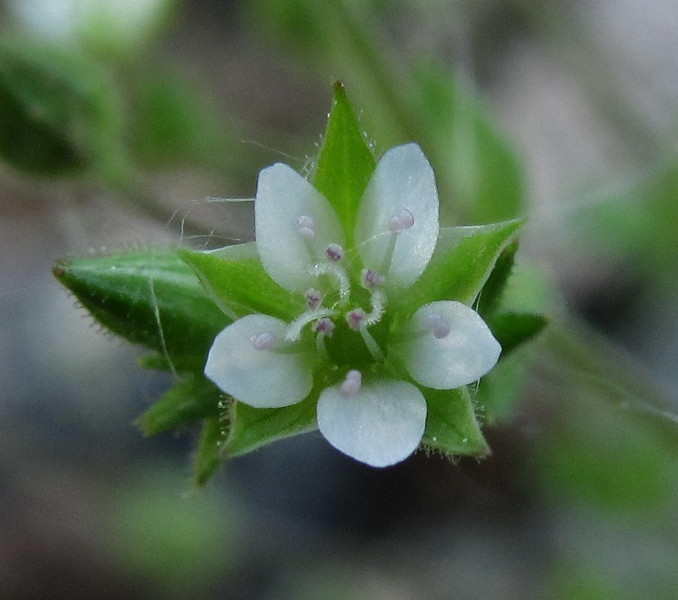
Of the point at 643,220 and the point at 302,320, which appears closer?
the point at 302,320

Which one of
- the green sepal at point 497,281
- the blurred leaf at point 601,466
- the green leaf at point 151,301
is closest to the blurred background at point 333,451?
the blurred leaf at point 601,466

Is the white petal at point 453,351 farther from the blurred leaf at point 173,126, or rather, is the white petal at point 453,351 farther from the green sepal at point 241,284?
A: the blurred leaf at point 173,126

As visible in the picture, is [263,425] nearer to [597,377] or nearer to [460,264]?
[460,264]

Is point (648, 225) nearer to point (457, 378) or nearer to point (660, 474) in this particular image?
point (660, 474)

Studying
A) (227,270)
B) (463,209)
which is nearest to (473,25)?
(463,209)

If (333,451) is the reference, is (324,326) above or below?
above

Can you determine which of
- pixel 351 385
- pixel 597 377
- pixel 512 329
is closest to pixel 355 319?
pixel 351 385

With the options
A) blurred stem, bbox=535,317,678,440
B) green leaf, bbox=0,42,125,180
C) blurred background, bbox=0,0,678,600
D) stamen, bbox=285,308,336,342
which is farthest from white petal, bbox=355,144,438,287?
blurred background, bbox=0,0,678,600
